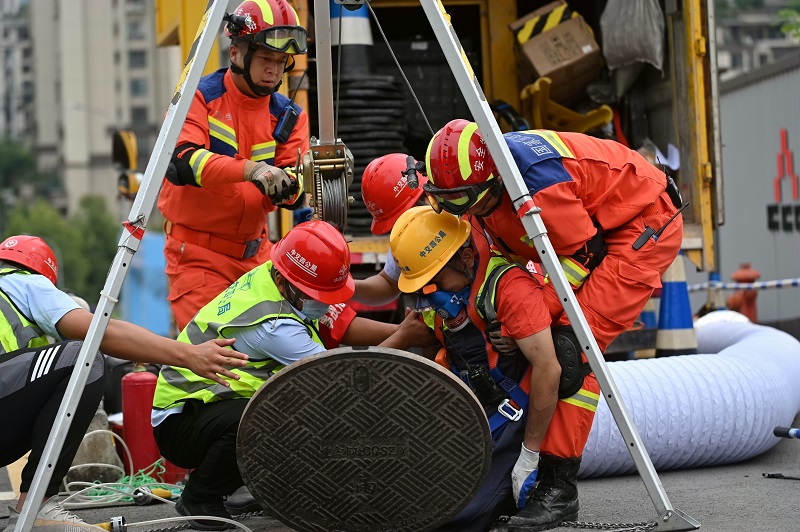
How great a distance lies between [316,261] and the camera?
4434mm

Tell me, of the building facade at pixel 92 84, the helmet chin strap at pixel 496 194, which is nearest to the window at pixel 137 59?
the building facade at pixel 92 84

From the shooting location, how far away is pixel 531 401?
14.6 feet

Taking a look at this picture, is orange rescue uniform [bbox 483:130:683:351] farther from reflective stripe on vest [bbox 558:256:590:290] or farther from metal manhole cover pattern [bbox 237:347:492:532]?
metal manhole cover pattern [bbox 237:347:492:532]

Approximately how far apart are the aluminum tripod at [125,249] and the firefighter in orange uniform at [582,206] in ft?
2.98

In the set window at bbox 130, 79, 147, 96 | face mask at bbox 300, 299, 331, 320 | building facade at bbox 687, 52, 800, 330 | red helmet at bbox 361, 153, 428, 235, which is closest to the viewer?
face mask at bbox 300, 299, 331, 320

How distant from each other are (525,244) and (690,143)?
321 cm

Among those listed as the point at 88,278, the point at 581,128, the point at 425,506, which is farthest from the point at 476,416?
the point at 88,278

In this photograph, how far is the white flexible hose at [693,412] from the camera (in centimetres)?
570

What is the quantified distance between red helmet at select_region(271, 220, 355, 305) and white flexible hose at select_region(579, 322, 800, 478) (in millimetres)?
1711

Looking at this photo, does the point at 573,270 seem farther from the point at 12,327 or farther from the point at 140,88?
the point at 140,88

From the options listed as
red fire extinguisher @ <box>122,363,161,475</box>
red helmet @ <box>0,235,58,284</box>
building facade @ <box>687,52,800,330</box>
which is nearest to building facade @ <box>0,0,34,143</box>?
building facade @ <box>687,52,800,330</box>

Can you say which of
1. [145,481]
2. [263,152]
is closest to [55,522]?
[145,481]

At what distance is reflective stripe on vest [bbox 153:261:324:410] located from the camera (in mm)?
4477

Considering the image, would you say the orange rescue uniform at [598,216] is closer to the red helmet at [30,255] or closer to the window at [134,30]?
the red helmet at [30,255]
